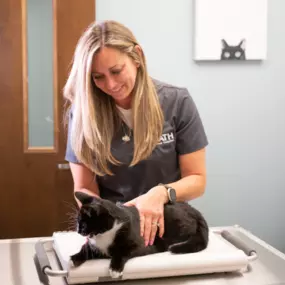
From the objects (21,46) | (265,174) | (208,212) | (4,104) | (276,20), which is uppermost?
(276,20)

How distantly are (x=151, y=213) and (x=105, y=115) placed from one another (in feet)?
1.17

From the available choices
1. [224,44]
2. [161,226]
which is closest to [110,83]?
[161,226]

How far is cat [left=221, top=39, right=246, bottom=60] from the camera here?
2.29 metres

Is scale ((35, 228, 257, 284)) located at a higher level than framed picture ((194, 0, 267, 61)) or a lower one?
lower

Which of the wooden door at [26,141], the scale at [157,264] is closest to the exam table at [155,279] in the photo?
the scale at [157,264]

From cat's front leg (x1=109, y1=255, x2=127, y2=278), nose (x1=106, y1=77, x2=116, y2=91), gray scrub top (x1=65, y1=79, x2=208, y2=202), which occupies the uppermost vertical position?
nose (x1=106, y1=77, x2=116, y2=91)

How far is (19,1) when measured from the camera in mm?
2055

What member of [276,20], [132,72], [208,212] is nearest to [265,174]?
[208,212]

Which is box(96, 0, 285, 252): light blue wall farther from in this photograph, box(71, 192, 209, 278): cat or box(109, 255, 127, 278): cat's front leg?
box(109, 255, 127, 278): cat's front leg

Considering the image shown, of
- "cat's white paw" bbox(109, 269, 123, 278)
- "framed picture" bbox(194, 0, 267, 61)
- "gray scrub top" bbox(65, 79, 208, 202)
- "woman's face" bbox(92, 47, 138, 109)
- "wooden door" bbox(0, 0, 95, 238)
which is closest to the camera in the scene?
"cat's white paw" bbox(109, 269, 123, 278)

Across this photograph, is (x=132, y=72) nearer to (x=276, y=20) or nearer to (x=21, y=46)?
(x=21, y=46)

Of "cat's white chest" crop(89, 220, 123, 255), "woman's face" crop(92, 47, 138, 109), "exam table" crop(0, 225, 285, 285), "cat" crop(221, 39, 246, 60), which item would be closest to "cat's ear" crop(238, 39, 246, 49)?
"cat" crop(221, 39, 246, 60)

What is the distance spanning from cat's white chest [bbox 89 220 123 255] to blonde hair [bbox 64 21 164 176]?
313mm

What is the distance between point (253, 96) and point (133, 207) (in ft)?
4.95
